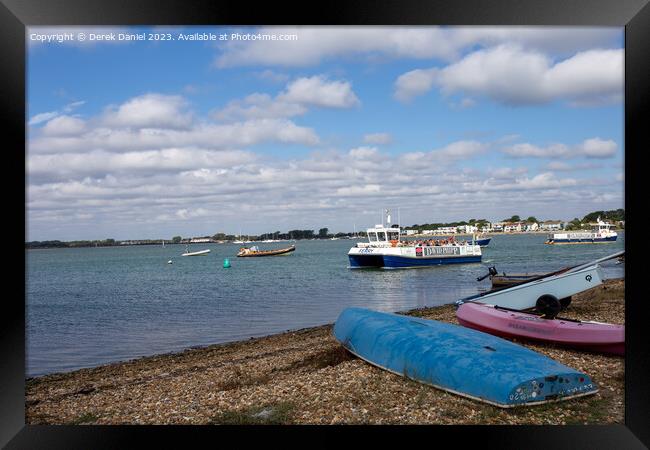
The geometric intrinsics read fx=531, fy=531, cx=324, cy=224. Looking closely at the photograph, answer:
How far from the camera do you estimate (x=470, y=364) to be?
4.50 m

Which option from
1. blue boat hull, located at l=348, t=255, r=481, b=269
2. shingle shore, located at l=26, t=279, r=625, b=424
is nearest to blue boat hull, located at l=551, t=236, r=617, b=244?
blue boat hull, located at l=348, t=255, r=481, b=269

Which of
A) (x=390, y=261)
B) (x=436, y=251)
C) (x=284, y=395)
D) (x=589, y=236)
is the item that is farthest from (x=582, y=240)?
(x=284, y=395)

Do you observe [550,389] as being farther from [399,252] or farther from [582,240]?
[582,240]

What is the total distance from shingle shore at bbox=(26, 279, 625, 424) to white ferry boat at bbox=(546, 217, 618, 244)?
1360 inches

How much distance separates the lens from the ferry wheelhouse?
25641 millimetres

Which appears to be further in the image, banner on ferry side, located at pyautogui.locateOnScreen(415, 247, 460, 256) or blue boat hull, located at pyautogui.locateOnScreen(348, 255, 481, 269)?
banner on ferry side, located at pyautogui.locateOnScreen(415, 247, 460, 256)

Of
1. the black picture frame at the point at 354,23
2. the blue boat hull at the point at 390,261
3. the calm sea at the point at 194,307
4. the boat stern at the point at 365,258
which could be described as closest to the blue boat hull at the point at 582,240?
the calm sea at the point at 194,307

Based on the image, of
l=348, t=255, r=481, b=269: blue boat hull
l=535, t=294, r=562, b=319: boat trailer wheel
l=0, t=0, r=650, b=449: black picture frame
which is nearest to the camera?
l=0, t=0, r=650, b=449: black picture frame

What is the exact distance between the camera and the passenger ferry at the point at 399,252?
25641 mm

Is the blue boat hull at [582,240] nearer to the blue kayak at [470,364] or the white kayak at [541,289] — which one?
the white kayak at [541,289]

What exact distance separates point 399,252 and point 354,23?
22.0 m

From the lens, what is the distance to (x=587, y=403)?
4414 mm

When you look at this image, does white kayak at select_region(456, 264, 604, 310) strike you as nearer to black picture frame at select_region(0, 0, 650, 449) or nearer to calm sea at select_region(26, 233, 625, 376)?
calm sea at select_region(26, 233, 625, 376)

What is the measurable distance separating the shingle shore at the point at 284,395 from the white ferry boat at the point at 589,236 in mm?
34556
